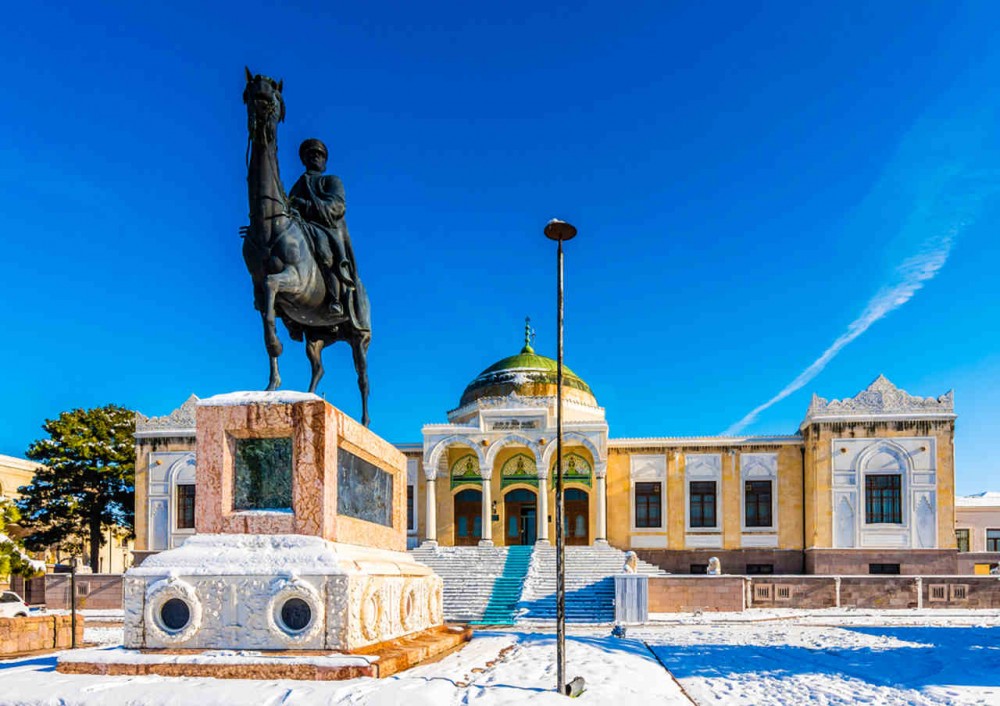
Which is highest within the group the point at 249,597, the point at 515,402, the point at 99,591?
the point at 515,402

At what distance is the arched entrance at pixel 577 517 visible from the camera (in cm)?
3125

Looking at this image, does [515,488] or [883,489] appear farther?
[515,488]

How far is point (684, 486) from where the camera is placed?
102 feet

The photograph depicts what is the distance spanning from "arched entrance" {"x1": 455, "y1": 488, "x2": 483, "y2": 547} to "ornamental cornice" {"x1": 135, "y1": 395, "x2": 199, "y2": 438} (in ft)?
32.7

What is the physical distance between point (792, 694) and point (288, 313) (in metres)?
6.53

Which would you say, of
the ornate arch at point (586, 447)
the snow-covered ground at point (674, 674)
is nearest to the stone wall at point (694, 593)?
the snow-covered ground at point (674, 674)

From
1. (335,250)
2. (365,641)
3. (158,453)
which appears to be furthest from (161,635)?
(158,453)

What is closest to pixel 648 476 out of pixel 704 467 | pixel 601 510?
pixel 704 467

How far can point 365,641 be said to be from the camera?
7.63 metres

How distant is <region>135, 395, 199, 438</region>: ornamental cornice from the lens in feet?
106

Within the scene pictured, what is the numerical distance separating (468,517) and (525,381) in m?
5.64

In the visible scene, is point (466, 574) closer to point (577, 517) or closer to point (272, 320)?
point (577, 517)

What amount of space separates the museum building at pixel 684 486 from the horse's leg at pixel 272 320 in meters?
21.3

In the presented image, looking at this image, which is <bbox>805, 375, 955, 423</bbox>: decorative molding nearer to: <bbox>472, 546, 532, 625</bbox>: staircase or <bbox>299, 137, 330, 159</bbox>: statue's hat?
<bbox>472, 546, 532, 625</bbox>: staircase
